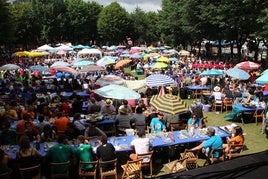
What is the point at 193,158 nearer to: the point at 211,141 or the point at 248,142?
the point at 211,141

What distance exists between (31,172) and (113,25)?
7624cm

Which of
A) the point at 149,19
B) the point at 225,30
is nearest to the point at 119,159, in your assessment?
the point at 225,30

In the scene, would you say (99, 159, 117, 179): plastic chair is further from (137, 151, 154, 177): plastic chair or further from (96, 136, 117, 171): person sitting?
(137, 151, 154, 177): plastic chair

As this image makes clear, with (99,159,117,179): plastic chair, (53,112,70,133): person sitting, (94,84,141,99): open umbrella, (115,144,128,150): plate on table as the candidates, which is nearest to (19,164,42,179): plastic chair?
(99,159,117,179): plastic chair

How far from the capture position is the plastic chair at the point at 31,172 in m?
8.35

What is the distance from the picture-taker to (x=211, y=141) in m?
10.0

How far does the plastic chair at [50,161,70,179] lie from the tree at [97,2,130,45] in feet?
247

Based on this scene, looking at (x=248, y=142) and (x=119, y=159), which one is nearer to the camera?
(x=119, y=159)

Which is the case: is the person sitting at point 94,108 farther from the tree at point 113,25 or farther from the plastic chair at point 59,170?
the tree at point 113,25

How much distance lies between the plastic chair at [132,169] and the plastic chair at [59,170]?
4.78ft

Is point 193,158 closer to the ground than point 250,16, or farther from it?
closer to the ground

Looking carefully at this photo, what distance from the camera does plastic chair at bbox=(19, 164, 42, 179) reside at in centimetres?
835

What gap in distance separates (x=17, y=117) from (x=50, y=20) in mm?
66207

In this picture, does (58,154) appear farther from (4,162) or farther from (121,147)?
(121,147)
